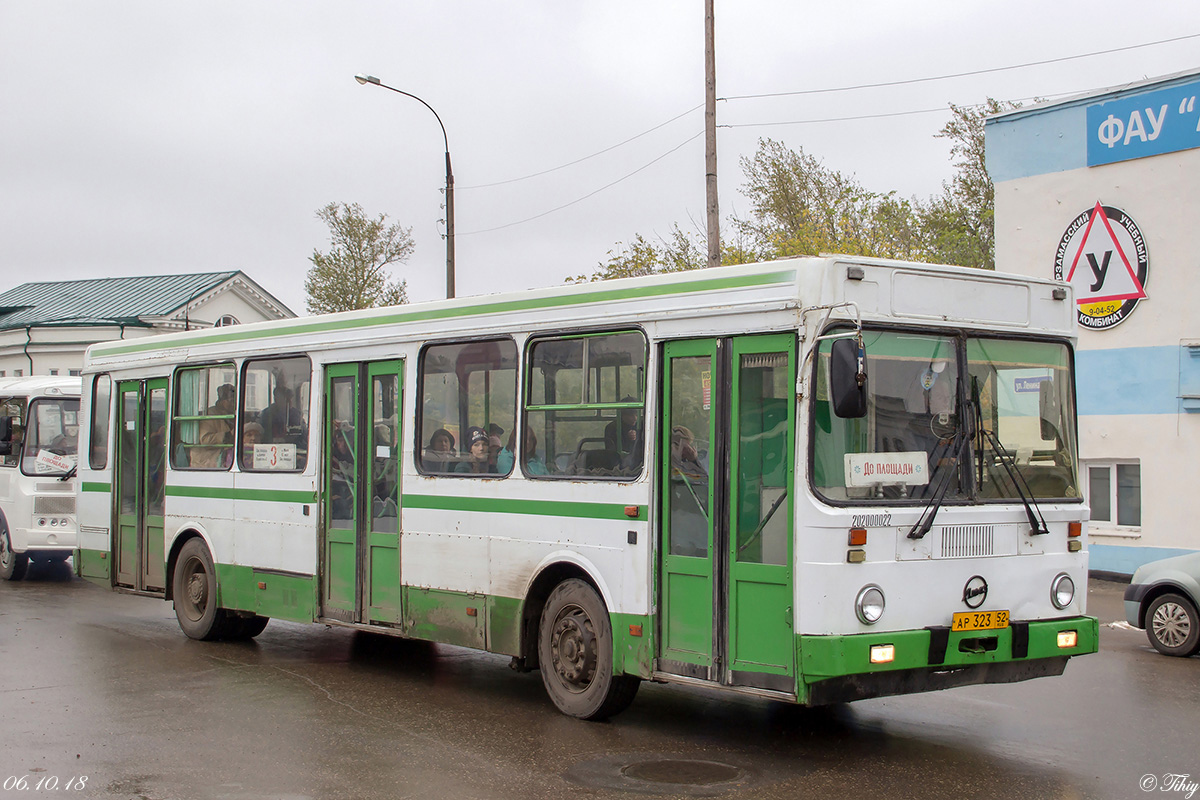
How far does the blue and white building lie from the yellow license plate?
10.8m

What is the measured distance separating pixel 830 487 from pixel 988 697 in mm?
3608

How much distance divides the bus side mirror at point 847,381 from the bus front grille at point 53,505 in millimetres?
14160

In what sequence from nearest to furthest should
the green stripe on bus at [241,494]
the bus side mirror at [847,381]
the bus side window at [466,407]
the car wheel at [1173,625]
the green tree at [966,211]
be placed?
the bus side mirror at [847,381] → the bus side window at [466,407] → the green stripe on bus at [241,494] → the car wheel at [1173,625] → the green tree at [966,211]

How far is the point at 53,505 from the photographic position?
58.2 feet

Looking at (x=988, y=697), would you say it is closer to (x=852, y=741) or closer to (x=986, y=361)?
(x=852, y=741)

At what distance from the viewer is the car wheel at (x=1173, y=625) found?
1144 centimetres

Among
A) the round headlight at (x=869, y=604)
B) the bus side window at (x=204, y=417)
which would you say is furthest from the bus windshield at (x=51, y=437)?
the round headlight at (x=869, y=604)

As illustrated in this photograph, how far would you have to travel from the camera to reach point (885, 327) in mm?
7418

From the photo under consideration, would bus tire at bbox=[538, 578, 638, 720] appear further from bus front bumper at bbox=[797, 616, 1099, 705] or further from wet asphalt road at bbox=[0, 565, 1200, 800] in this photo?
bus front bumper at bbox=[797, 616, 1099, 705]

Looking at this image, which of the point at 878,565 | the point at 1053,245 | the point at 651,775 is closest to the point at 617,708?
the point at 651,775

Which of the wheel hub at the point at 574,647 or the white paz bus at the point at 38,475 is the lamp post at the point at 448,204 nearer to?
the white paz bus at the point at 38,475

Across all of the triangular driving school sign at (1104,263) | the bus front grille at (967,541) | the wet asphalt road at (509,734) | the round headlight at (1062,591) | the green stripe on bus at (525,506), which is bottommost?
the wet asphalt road at (509,734)

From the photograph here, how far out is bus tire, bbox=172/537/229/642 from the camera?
12.4m

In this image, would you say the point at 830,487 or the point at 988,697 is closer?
the point at 830,487
